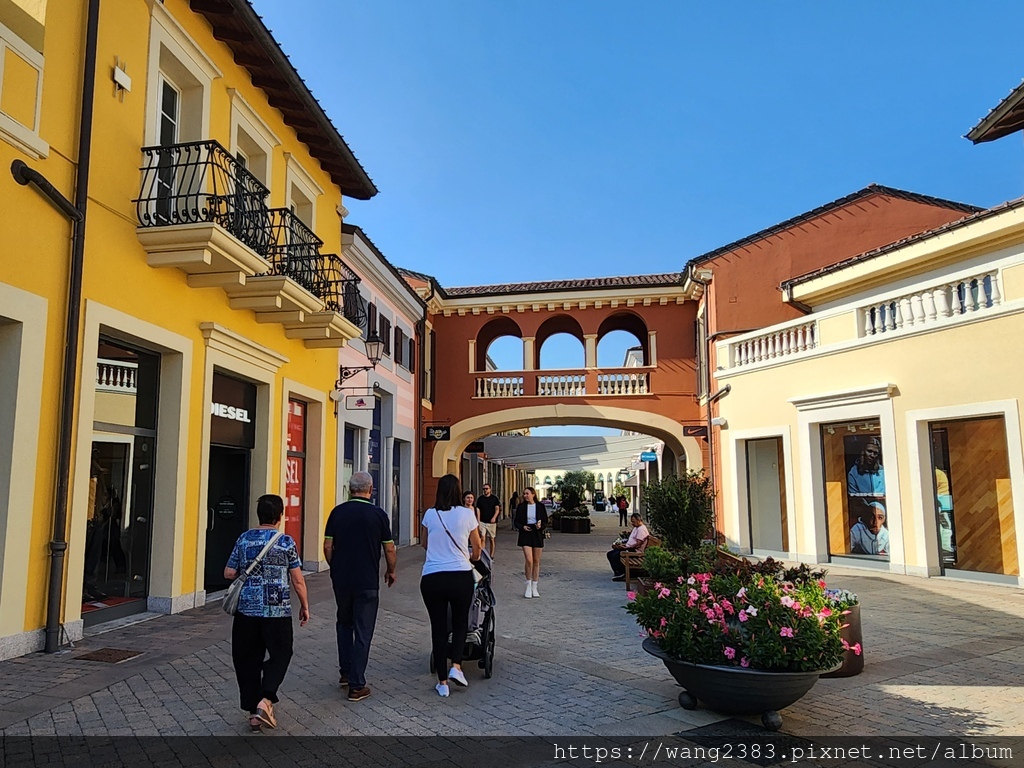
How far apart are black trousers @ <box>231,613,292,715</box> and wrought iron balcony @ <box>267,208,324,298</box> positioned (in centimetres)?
621

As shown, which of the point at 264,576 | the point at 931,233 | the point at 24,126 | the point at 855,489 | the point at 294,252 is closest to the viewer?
the point at 264,576

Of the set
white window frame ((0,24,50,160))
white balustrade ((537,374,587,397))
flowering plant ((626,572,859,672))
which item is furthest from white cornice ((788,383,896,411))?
white window frame ((0,24,50,160))

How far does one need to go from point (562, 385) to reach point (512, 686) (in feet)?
51.6

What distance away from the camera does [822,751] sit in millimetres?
4074

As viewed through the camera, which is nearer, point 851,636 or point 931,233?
point 851,636

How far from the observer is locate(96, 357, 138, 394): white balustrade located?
7523 millimetres

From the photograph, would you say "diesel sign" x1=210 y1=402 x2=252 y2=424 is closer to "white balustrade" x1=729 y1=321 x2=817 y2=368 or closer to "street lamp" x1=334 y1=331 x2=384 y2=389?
"street lamp" x1=334 y1=331 x2=384 y2=389

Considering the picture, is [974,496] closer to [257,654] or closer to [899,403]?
[899,403]

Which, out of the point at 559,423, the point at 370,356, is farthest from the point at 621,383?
the point at 370,356

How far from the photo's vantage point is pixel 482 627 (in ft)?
18.7

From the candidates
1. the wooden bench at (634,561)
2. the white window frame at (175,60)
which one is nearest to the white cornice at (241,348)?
the white window frame at (175,60)

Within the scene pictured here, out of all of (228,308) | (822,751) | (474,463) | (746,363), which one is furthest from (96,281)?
(474,463)

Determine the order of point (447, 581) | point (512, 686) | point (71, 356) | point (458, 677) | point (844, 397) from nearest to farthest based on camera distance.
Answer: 1. point (447, 581)
2. point (458, 677)
3. point (512, 686)
4. point (71, 356)
5. point (844, 397)

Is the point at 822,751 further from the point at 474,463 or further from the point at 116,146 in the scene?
the point at 474,463
